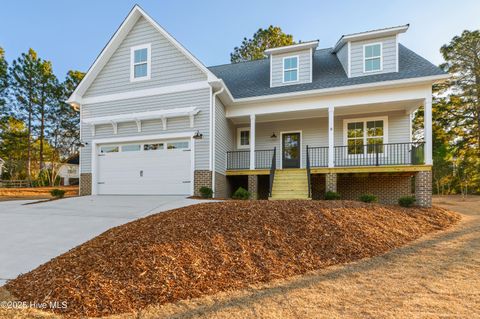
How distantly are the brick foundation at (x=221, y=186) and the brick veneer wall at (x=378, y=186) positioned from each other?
5031 mm

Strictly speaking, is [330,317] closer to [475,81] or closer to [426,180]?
[426,180]

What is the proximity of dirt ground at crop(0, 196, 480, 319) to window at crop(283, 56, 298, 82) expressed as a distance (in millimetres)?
Answer: 9707

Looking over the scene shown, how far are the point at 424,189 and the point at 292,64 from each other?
7563 millimetres

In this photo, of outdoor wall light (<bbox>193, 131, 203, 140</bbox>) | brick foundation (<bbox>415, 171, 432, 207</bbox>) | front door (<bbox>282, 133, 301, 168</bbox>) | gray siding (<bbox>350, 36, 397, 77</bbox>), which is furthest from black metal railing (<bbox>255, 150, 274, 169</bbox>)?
brick foundation (<bbox>415, 171, 432, 207</bbox>)

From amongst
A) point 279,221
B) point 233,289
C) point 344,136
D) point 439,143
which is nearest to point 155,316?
point 233,289

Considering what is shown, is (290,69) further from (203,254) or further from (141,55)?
(203,254)

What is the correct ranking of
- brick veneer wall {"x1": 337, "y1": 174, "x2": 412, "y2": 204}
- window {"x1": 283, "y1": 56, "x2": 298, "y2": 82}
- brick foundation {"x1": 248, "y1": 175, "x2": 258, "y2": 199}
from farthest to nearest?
1. window {"x1": 283, "y1": 56, "x2": 298, "y2": 82}
2. brick veneer wall {"x1": 337, "y1": 174, "x2": 412, "y2": 204}
3. brick foundation {"x1": 248, "y1": 175, "x2": 258, "y2": 199}

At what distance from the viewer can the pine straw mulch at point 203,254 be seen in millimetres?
3014

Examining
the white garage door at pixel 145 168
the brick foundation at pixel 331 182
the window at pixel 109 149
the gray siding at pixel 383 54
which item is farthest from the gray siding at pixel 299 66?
the window at pixel 109 149

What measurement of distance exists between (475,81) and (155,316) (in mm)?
24192

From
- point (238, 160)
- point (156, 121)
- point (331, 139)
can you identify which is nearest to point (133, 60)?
A: point (156, 121)

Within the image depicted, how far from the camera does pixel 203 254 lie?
3799 millimetres

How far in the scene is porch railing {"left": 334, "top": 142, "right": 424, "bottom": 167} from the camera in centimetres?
1086

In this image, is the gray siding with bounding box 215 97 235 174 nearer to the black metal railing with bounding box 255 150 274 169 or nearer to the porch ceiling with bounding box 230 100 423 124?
the porch ceiling with bounding box 230 100 423 124
